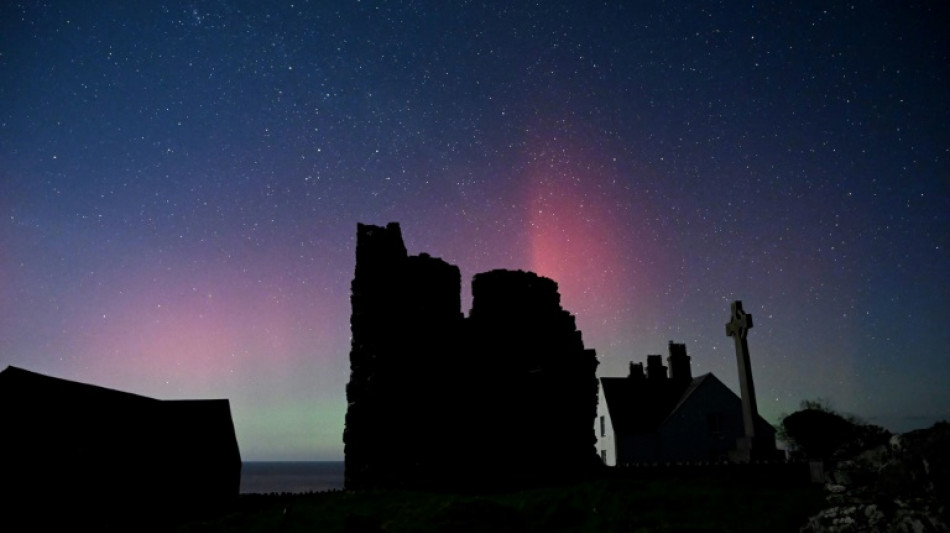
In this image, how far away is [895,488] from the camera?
29.8 ft

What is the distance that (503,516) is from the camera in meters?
21.5

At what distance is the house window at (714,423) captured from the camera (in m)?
50.8

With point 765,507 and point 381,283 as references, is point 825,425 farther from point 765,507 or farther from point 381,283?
point 381,283

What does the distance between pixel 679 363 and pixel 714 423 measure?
750 centimetres

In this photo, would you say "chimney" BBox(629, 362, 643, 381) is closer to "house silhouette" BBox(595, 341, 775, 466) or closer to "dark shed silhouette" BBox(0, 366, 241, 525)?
"house silhouette" BBox(595, 341, 775, 466)

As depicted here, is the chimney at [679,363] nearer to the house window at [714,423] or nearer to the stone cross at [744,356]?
the house window at [714,423]

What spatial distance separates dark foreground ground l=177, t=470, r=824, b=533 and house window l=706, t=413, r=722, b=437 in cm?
2718

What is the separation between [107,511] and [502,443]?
25231 mm

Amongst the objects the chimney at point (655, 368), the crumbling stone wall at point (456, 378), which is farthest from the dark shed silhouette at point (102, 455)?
the chimney at point (655, 368)

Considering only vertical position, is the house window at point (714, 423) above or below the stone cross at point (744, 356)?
below

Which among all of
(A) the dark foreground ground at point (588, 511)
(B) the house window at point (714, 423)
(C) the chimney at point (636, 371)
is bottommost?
(A) the dark foreground ground at point (588, 511)

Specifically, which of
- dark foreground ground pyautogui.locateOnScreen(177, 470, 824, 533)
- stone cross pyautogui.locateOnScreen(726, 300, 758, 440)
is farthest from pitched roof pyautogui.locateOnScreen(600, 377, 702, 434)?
dark foreground ground pyautogui.locateOnScreen(177, 470, 824, 533)

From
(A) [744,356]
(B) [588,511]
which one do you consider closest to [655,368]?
(A) [744,356]

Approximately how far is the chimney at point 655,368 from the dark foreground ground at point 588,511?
30.4 meters
